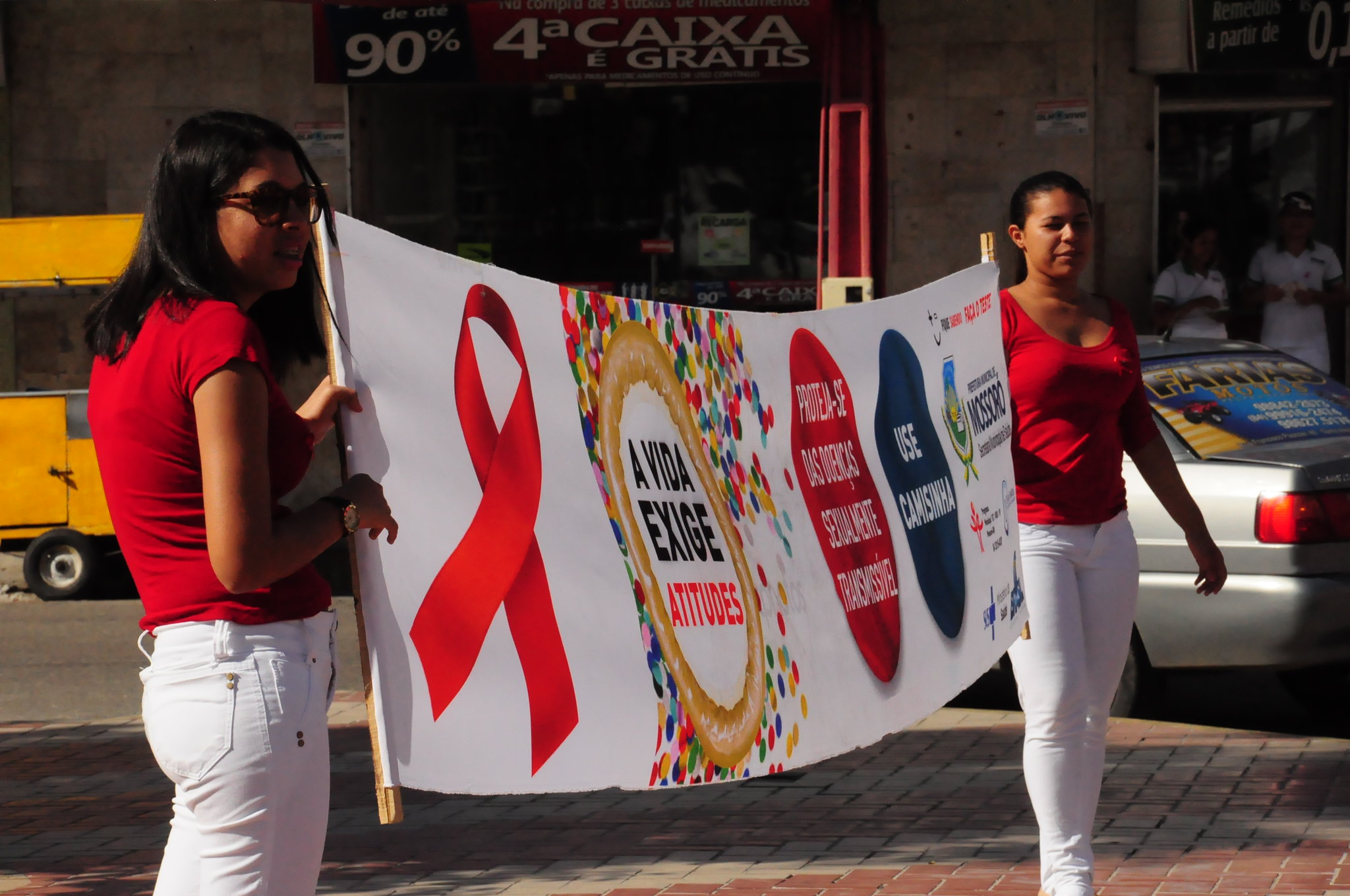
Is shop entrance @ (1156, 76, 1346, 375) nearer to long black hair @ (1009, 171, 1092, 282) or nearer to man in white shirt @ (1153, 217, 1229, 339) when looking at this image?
man in white shirt @ (1153, 217, 1229, 339)

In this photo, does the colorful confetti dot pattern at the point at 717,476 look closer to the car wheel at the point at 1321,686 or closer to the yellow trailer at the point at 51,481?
the car wheel at the point at 1321,686

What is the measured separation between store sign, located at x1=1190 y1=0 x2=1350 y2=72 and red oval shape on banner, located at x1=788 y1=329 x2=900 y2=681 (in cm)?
1022

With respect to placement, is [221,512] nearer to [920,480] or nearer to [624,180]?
[920,480]

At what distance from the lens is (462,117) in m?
14.8

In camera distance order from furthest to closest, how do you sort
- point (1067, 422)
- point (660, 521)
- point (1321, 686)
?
point (1321, 686)
point (1067, 422)
point (660, 521)

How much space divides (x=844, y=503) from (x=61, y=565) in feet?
28.5

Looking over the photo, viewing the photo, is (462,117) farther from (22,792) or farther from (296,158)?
(296,158)

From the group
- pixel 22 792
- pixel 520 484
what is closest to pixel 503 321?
pixel 520 484

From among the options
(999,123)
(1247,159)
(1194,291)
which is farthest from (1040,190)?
(1247,159)

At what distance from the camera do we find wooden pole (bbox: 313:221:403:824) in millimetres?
3090

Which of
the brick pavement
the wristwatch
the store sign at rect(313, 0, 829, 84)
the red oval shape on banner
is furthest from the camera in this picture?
the store sign at rect(313, 0, 829, 84)

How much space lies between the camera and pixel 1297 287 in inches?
534

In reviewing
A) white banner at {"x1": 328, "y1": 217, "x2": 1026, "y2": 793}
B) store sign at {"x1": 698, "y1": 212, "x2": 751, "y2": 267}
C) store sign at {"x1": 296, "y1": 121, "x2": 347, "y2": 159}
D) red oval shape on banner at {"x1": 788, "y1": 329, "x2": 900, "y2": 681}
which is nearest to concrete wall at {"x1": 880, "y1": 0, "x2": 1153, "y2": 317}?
store sign at {"x1": 698, "y1": 212, "x2": 751, "y2": 267}

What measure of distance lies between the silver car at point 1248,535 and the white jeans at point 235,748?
5.04 m
